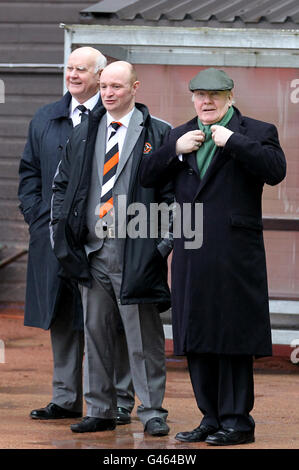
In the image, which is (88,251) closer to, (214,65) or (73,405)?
(73,405)

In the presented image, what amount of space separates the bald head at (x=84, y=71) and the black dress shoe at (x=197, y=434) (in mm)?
2006

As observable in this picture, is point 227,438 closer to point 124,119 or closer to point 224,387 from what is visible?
point 224,387

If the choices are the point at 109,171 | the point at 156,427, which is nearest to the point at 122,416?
the point at 156,427

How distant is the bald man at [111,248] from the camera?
17.7ft

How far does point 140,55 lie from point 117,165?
10.3 feet

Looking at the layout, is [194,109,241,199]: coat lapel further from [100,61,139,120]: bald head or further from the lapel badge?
[100,61,139,120]: bald head

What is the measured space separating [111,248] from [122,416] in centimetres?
106

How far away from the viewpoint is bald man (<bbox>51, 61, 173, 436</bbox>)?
539 centimetres

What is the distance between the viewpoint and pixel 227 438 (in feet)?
16.5

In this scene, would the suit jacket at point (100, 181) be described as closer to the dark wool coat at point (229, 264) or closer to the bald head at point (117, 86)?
the bald head at point (117, 86)

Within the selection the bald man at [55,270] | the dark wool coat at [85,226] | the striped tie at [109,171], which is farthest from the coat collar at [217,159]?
the bald man at [55,270]

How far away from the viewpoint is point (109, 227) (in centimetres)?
541

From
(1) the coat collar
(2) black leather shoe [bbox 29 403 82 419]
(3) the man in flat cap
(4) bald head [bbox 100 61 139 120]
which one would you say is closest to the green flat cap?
(3) the man in flat cap

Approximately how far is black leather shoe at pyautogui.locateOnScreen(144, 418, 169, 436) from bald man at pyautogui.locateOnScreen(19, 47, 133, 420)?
0.59 metres
